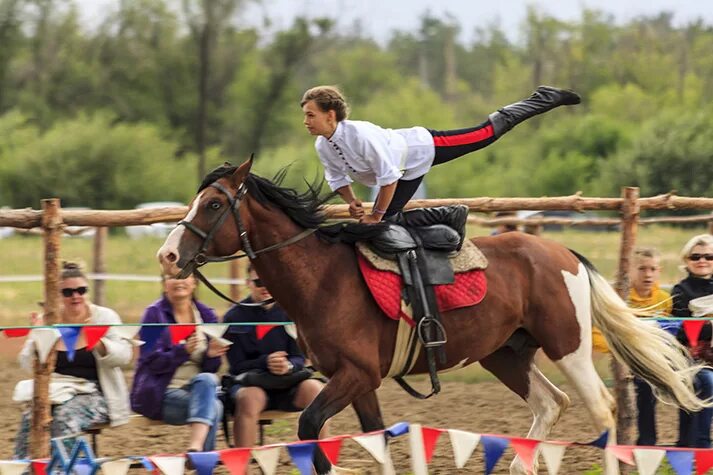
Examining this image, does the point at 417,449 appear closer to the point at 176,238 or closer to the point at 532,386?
the point at 532,386

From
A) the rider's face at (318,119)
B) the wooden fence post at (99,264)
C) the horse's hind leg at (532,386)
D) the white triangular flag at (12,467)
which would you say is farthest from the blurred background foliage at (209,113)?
the white triangular flag at (12,467)

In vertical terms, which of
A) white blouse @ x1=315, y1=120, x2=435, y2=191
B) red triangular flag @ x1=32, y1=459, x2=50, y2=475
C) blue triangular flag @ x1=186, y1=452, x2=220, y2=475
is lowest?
red triangular flag @ x1=32, y1=459, x2=50, y2=475

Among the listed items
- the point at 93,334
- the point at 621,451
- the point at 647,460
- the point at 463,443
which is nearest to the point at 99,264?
the point at 93,334

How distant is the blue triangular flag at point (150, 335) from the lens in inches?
243

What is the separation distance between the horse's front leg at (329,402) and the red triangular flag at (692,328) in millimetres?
2256

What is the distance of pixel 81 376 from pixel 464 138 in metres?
2.56

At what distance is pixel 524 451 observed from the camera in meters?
5.61

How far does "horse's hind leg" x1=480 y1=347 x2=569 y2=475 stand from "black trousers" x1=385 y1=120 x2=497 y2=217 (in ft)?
3.86

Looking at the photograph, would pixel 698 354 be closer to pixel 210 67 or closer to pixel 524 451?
pixel 524 451

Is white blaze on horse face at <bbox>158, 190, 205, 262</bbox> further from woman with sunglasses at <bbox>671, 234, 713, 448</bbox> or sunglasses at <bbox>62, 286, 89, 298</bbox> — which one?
woman with sunglasses at <bbox>671, 234, 713, 448</bbox>

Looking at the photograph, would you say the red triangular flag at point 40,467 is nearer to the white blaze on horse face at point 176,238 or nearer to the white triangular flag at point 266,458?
the white triangular flag at point 266,458

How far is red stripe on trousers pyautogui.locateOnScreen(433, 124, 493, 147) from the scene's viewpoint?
19.7 ft

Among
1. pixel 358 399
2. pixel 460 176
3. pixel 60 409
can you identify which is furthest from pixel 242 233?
pixel 460 176

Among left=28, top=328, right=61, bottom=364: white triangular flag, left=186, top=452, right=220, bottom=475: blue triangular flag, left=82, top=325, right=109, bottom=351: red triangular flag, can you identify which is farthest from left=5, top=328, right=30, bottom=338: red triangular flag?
left=186, top=452, right=220, bottom=475: blue triangular flag
